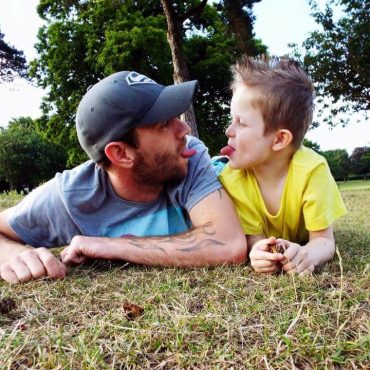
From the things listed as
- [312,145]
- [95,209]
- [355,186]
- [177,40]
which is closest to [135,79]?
[95,209]

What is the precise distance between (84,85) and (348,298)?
23.9 meters

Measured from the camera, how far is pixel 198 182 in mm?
2994

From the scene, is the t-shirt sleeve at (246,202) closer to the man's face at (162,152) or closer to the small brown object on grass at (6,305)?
the man's face at (162,152)

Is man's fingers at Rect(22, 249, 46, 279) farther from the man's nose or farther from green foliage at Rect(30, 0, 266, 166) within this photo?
green foliage at Rect(30, 0, 266, 166)

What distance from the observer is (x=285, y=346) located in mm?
1440

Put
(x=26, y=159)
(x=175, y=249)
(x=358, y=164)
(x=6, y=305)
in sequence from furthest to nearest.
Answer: (x=358, y=164), (x=26, y=159), (x=175, y=249), (x=6, y=305)

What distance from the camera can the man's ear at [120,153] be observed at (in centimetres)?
290

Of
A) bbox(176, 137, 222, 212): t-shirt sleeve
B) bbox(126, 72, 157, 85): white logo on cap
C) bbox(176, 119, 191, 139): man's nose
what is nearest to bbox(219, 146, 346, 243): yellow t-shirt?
bbox(176, 137, 222, 212): t-shirt sleeve

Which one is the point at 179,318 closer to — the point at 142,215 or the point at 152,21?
the point at 142,215

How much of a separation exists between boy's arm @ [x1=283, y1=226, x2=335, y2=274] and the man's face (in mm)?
893

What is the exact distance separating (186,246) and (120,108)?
89 cm

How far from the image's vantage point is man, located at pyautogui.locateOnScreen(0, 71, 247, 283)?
272cm

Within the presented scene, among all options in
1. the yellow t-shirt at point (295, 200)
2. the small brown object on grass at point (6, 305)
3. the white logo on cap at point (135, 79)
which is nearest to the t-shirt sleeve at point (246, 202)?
the yellow t-shirt at point (295, 200)

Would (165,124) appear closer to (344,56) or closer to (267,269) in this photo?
A: (267,269)
